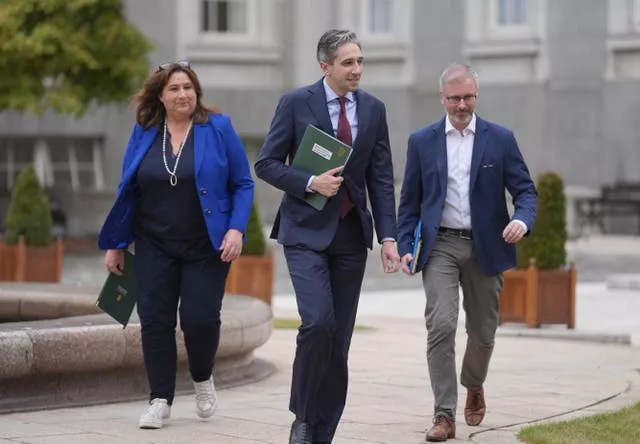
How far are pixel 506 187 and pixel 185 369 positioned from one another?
263 centimetres

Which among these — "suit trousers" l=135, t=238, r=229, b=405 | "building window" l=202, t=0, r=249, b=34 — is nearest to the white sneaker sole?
"suit trousers" l=135, t=238, r=229, b=405

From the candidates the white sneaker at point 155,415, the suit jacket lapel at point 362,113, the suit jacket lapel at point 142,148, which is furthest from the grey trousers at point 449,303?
the suit jacket lapel at point 142,148

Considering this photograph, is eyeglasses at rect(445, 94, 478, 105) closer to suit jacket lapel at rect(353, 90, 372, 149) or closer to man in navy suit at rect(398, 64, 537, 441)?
man in navy suit at rect(398, 64, 537, 441)

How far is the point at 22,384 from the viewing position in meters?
9.73

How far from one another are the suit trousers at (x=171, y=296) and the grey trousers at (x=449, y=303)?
1134 millimetres

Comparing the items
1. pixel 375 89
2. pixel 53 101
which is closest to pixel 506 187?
pixel 53 101

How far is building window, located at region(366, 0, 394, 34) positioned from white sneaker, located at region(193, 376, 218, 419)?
27095 mm

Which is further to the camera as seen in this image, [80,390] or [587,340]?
[587,340]

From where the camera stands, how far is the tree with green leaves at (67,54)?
31188mm

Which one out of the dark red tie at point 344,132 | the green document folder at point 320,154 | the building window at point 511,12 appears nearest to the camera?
the green document folder at point 320,154

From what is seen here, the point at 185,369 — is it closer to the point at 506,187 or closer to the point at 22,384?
the point at 22,384

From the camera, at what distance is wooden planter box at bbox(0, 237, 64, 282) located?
21.8m

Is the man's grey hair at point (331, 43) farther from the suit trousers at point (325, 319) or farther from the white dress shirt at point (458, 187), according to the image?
the white dress shirt at point (458, 187)

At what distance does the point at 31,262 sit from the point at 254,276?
166 inches
